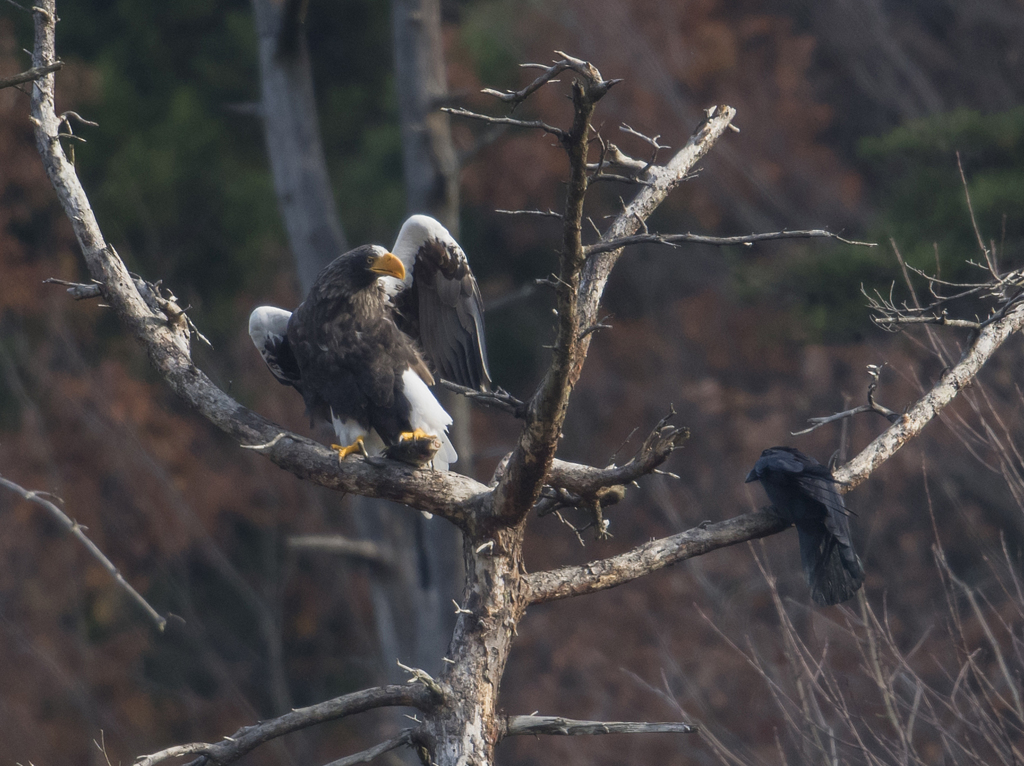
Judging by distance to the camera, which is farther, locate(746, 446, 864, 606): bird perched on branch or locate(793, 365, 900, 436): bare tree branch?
locate(793, 365, 900, 436): bare tree branch

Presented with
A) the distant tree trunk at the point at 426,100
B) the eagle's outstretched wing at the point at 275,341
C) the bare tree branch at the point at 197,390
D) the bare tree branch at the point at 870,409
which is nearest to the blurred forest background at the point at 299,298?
the distant tree trunk at the point at 426,100

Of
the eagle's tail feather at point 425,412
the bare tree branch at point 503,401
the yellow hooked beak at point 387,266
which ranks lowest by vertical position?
the bare tree branch at point 503,401

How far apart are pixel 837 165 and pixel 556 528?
4.41 metres

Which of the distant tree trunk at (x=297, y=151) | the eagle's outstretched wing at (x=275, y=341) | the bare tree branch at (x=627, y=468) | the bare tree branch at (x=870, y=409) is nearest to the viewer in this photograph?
the bare tree branch at (x=627, y=468)

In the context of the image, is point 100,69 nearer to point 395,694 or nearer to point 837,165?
point 837,165

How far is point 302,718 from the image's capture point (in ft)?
7.88

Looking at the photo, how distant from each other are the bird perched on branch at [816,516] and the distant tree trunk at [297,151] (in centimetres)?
496

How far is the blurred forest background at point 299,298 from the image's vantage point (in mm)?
9211

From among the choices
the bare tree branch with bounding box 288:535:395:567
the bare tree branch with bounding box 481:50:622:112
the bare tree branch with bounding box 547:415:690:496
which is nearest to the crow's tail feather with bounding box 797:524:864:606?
the bare tree branch with bounding box 547:415:690:496

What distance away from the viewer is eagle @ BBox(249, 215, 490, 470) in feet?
11.4

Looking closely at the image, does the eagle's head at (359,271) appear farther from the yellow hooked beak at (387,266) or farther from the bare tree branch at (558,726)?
the bare tree branch at (558,726)

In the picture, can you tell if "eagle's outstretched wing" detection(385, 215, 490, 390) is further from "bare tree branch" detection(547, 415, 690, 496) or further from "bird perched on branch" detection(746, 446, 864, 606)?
"bird perched on branch" detection(746, 446, 864, 606)

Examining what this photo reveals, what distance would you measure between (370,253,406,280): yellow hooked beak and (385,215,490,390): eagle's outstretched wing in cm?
27

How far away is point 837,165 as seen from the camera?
10.1 meters
